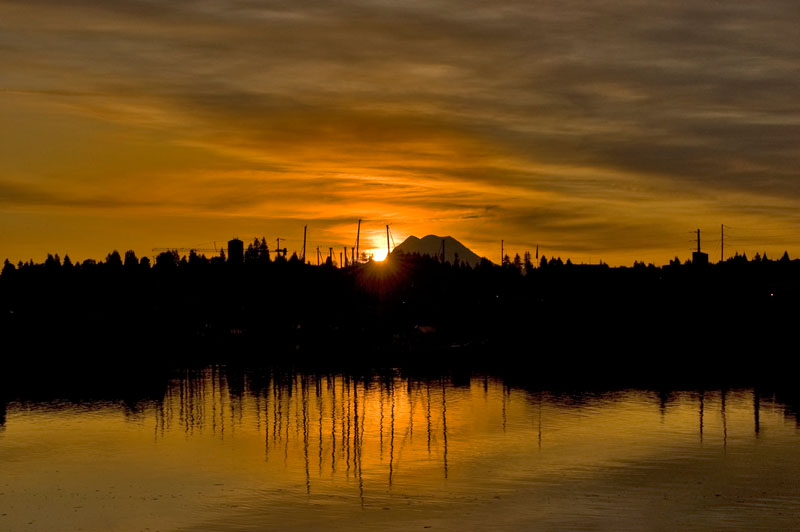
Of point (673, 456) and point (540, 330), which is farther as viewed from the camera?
point (540, 330)

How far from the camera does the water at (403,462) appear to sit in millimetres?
46156

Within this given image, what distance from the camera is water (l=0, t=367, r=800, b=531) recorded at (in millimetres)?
46156

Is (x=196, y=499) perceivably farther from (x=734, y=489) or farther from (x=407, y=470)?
(x=734, y=489)

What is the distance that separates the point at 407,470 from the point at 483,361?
82582 millimetres

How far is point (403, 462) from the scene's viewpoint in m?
61.0

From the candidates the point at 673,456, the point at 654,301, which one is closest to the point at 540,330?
the point at 654,301

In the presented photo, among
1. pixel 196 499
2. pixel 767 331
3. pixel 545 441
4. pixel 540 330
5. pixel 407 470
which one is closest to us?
pixel 196 499

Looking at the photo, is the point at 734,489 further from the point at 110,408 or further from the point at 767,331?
the point at 767,331

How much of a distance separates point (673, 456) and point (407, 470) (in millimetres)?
16574

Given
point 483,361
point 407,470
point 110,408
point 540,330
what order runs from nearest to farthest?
point 407,470 < point 110,408 < point 483,361 < point 540,330

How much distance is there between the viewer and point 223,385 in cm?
10794

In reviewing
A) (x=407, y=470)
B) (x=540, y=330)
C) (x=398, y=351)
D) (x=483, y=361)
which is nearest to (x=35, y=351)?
(x=398, y=351)

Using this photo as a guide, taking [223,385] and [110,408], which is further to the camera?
[223,385]

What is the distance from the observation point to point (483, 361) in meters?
140
